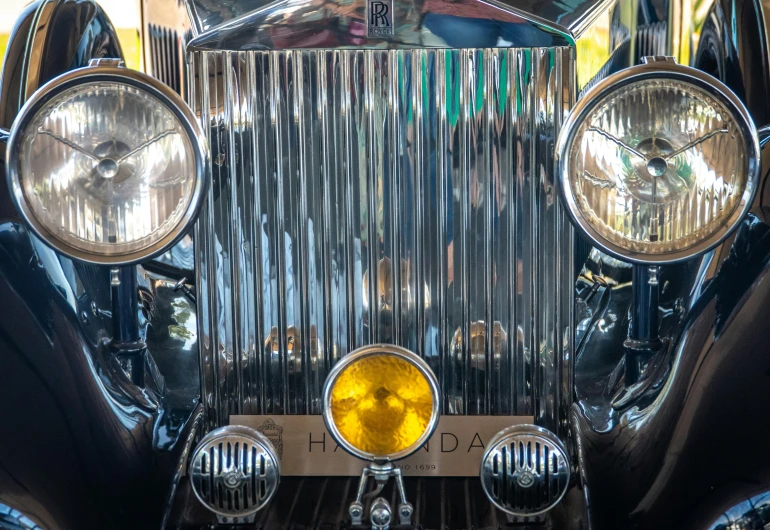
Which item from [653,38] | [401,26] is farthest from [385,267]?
[653,38]

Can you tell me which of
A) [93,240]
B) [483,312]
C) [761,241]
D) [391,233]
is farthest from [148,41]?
[761,241]

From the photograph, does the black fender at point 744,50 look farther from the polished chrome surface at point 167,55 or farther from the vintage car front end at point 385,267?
the polished chrome surface at point 167,55

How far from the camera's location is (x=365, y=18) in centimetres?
165

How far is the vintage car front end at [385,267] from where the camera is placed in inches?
57.7

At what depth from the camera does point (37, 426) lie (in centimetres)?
150

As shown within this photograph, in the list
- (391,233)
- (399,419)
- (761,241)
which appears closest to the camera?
(399,419)

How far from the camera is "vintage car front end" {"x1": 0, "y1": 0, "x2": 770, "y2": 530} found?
57.7 inches

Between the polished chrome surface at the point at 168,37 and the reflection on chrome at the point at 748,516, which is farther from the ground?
the polished chrome surface at the point at 168,37

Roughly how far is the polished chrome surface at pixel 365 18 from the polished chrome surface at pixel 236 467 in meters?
0.75

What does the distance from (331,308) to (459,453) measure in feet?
1.28

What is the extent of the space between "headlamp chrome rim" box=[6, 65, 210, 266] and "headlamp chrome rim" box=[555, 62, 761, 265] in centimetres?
61

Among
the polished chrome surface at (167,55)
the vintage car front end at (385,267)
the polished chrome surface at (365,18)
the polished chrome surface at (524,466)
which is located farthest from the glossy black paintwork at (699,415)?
the polished chrome surface at (167,55)

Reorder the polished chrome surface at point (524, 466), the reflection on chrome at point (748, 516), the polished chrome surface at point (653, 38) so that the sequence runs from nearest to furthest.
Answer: the reflection on chrome at point (748, 516) → the polished chrome surface at point (524, 466) → the polished chrome surface at point (653, 38)

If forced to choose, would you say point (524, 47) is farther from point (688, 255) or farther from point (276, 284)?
point (276, 284)
